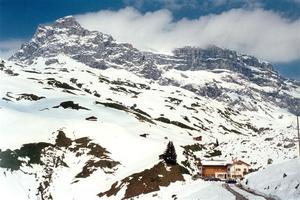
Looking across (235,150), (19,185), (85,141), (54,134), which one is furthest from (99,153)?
(235,150)

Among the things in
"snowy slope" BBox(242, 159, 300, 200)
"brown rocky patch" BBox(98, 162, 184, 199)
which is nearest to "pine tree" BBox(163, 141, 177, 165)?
"brown rocky patch" BBox(98, 162, 184, 199)

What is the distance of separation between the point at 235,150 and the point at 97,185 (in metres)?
73.0

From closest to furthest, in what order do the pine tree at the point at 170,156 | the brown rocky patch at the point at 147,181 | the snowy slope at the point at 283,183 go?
1. the snowy slope at the point at 283,183
2. the brown rocky patch at the point at 147,181
3. the pine tree at the point at 170,156

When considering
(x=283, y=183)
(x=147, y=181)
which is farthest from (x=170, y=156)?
(x=283, y=183)

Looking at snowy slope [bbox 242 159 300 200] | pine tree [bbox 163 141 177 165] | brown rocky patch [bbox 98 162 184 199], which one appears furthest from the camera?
pine tree [bbox 163 141 177 165]

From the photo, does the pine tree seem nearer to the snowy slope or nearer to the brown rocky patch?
the brown rocky patch

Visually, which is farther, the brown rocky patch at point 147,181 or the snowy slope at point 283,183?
the brown rocky patch at point 147,181

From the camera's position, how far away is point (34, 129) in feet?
620

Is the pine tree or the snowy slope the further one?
the pine tree

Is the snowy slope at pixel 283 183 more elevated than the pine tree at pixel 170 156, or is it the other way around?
the pine tree at pixel 170 156

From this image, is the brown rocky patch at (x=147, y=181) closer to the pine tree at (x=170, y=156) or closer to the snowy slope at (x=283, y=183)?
the pine tree at (x=170, y=156)

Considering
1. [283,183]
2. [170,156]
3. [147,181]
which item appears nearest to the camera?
[283,183]

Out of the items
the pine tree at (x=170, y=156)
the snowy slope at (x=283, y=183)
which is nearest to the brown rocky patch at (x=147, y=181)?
the pine tree at (x=170, y=156)

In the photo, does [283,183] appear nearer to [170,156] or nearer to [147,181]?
[147,181]
